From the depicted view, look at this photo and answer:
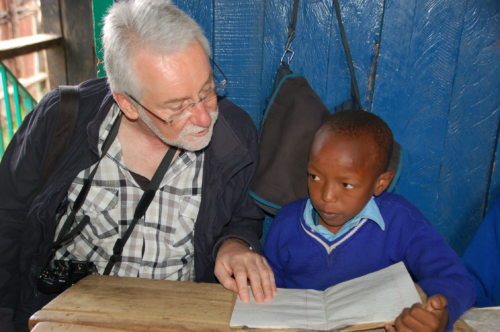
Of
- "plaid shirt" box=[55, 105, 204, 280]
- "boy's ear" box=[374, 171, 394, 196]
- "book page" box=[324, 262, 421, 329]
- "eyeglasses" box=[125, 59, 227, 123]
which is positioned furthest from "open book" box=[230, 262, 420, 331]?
"eyeglasses" box=[125, 59, 227, 123]

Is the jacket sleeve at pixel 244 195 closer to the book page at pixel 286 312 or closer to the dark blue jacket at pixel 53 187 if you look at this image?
the dark blue jacket at pixel 53 187

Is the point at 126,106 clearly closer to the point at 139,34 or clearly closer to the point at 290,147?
the point at 139,34

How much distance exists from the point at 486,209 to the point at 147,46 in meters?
1.45

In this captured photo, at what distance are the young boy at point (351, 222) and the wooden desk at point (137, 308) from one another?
0.39 m

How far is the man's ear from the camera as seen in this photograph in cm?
151

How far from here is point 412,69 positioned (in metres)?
1.72

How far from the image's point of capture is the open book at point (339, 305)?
3.42 ft

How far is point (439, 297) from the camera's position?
1007 mm

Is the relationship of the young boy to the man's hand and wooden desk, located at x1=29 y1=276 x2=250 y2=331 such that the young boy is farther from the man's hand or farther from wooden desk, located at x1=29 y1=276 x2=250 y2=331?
wooden desk, located at x1=29 y1=276 x2=250 y2=331

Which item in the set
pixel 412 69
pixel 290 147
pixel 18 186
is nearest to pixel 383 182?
pixel 290 147

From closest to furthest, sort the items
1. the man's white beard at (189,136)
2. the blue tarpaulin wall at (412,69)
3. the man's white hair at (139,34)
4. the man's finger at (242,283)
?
the man's finger at (242,283), the man's white hair at (139,34), the man's white beard at (189,136), the blue tarpaulin wall at (412,69)

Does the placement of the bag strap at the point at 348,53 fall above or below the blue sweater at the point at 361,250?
above

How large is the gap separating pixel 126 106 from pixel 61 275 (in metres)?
0.58

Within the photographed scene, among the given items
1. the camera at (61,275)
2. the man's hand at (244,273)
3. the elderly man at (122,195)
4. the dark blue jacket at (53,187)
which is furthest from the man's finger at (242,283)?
the camera at (61,275)
